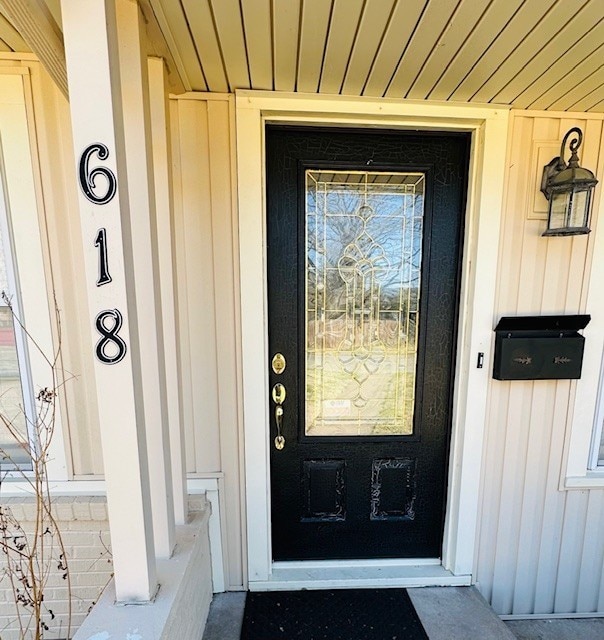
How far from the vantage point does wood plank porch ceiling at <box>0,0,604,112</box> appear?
97cm

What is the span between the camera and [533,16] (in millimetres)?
984

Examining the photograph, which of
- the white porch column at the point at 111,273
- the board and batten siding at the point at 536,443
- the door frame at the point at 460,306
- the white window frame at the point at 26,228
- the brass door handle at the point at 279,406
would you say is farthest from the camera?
the brass door handle at the point at 279,406

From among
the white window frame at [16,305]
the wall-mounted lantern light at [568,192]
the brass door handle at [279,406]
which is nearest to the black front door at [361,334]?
the brass door handle at [279,406]

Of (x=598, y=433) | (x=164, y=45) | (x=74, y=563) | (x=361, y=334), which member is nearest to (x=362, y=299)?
(x=361, y=334)

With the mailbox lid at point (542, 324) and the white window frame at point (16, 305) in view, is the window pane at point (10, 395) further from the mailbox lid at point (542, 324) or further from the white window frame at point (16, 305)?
the mailbox lid at point (542, 324)

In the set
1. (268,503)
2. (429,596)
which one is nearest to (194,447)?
(268,503)

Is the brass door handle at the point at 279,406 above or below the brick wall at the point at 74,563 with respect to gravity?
above

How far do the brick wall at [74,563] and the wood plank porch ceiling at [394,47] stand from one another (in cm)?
181

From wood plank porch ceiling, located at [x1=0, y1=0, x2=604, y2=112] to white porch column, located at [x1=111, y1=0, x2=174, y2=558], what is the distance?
0.14 m

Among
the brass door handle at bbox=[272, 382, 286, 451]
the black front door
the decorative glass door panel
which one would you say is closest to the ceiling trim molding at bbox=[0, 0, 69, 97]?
the black front door

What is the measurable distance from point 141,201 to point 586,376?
2111 millimetres

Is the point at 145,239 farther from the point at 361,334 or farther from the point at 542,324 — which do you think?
the point at 542,324

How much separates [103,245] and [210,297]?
2.17ft

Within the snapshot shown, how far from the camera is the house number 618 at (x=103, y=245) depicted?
32.9 inches
